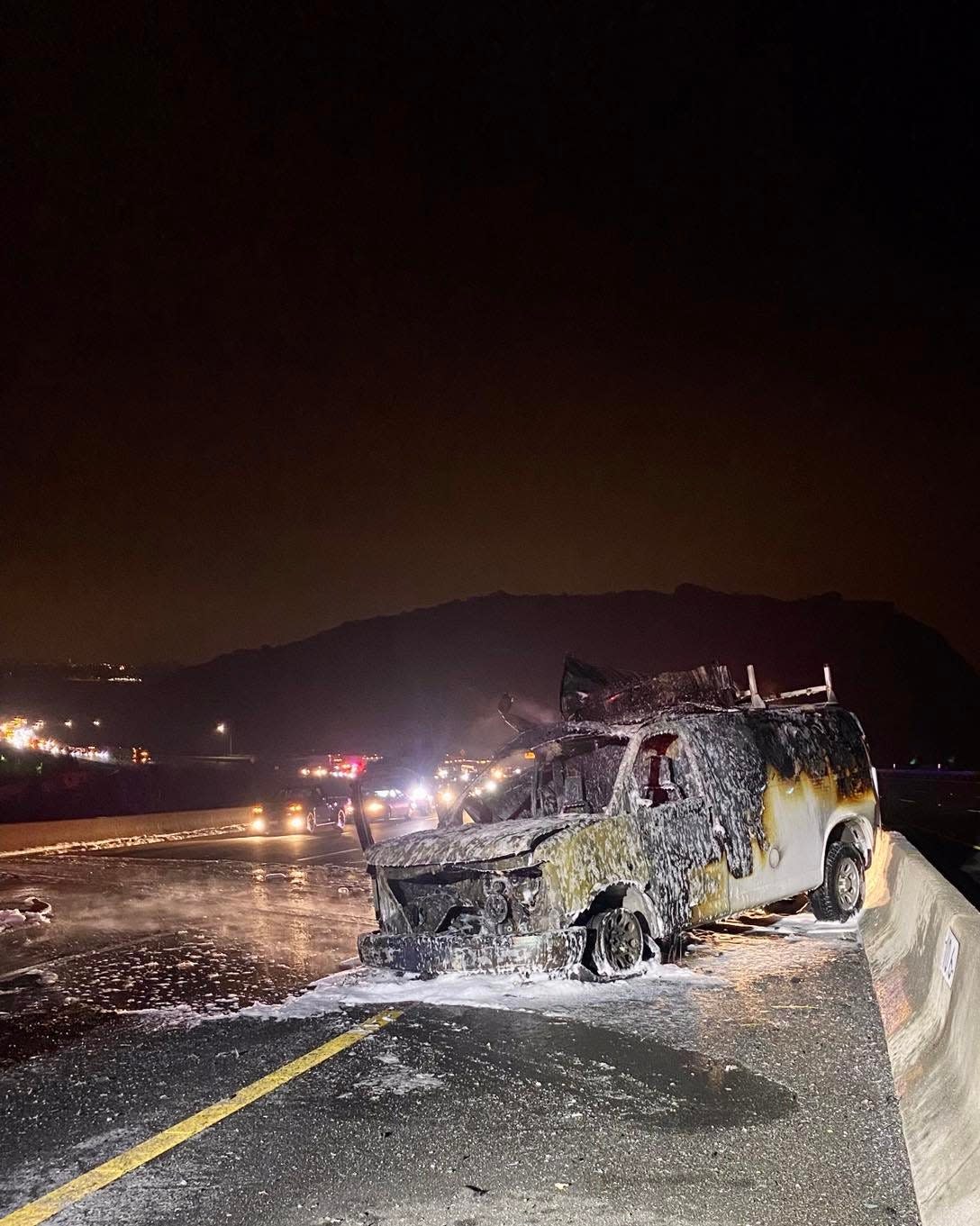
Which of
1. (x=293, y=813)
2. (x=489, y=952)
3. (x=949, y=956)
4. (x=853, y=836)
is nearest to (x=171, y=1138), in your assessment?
(x=489, y=952)

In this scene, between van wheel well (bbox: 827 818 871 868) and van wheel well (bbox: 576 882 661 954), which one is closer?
van wheel well (bbox: 576 882 661 954)

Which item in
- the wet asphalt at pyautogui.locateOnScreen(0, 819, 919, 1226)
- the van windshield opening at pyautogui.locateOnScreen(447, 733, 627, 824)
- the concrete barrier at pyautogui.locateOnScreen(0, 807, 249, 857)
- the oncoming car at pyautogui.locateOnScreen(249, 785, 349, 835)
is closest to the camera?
the wet asphalt at pyautogui.locateOnScreen(0, 819, 919, 1226)

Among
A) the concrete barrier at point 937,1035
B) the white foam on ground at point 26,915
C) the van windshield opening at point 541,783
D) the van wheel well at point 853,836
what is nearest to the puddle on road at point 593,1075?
the concrete barrier at point 937,1035

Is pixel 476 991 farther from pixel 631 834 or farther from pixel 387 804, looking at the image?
pixel 387 804

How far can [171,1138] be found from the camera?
15.6 feet

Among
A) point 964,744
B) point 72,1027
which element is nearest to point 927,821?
point 72,1027

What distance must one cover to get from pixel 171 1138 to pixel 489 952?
2.66 m

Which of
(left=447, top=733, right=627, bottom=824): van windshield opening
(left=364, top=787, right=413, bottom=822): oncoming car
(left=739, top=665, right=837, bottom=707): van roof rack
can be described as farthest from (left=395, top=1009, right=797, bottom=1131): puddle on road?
(left=364, top=787, right=413, bottom=822): oncoming car

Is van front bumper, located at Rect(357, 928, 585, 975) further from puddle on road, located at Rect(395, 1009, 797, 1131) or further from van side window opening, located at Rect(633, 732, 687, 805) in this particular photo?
van side window opening, located at Rect(633, 732, 687, 805)

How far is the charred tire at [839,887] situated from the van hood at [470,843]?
118 inches

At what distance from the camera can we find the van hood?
713cm

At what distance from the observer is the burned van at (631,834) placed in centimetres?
710

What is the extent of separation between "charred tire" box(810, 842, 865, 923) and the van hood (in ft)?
9.86

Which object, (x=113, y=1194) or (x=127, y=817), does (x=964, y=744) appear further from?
(x=113, y=1194)
